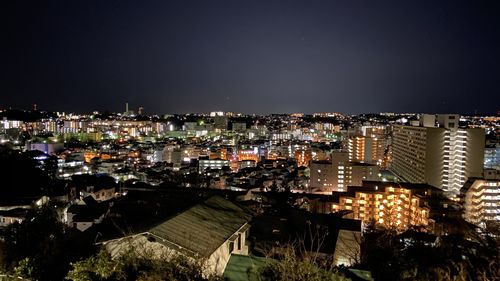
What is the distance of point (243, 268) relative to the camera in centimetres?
322

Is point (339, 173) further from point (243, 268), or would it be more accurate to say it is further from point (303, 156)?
point (243, 268)

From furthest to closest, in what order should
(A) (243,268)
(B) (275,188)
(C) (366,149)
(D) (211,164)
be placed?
(C) (366,149) → (D) (211,164) → (B) (275,188) → (A) (243,268)

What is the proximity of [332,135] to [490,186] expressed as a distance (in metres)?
38.0

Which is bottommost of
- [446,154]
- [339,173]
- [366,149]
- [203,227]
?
[339,173]

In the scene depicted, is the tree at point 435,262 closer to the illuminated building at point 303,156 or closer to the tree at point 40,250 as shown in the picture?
the tree at point 40,250

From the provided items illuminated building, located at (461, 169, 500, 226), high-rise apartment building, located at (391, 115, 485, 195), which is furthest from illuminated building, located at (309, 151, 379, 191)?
illuminated building, located at (461, 169, 500, 226)

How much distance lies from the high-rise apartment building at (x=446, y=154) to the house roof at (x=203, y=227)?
56.7ft

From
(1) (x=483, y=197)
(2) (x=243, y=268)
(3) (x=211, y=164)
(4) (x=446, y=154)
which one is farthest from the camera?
(3) (x=211, y=164)

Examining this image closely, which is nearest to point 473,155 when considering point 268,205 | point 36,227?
point 268,205

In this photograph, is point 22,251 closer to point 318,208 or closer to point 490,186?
point 318,208

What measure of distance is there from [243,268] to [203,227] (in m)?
0.73

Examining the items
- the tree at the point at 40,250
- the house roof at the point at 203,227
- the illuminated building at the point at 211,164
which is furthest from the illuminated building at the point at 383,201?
the illuminated building at the point at 211,164

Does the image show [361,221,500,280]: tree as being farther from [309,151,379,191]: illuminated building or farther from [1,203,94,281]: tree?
[309,151,379,191]: illuminated building

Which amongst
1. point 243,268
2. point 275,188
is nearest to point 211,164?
point 275,188
